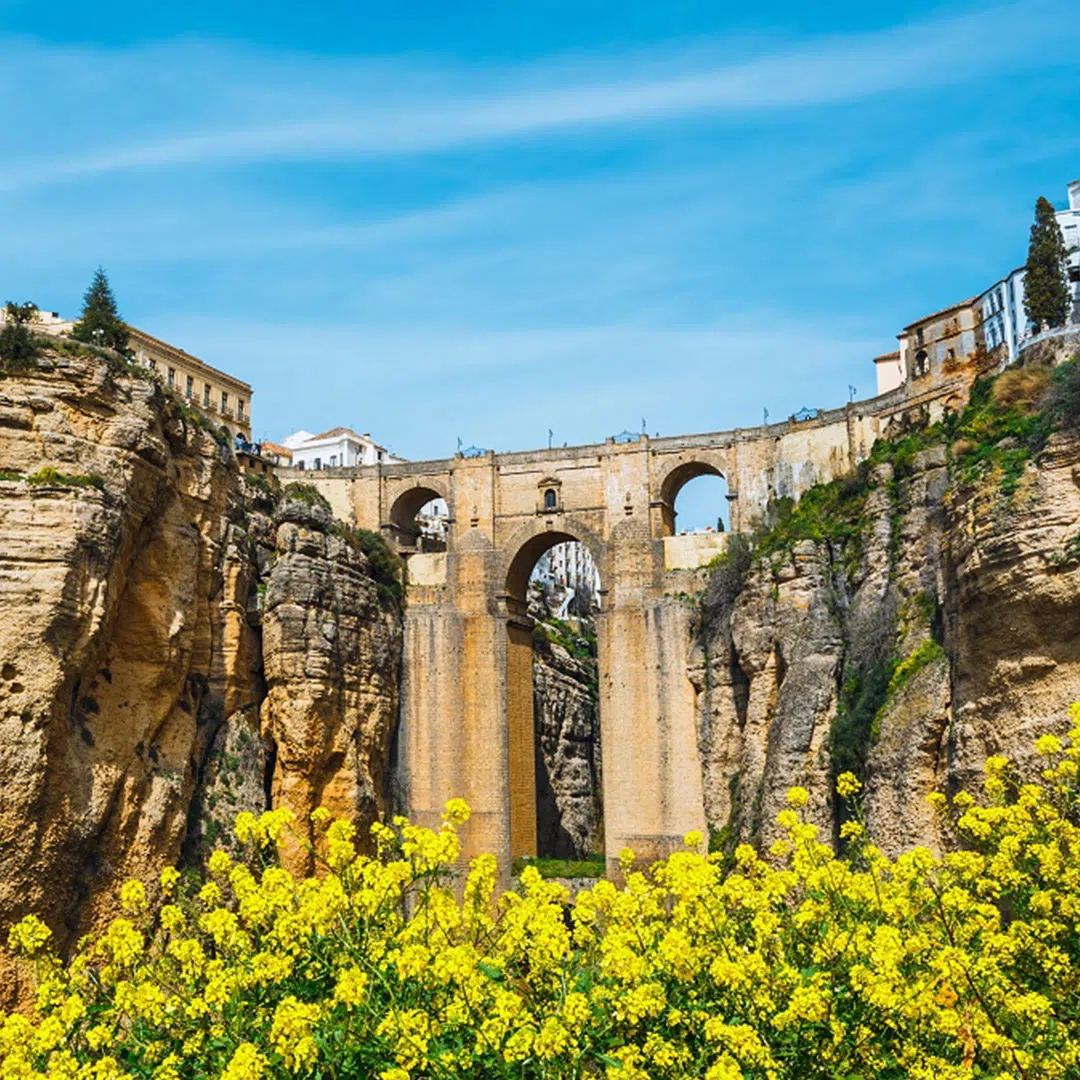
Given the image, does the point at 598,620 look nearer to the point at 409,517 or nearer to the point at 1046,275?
the point at 409,517

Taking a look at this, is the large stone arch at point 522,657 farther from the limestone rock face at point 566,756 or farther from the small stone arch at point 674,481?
the limestone rock face at point 566,756

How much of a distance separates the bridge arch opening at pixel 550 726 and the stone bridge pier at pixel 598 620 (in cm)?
11

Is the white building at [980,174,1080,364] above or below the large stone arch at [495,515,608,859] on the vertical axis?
above

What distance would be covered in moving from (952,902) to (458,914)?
380cm

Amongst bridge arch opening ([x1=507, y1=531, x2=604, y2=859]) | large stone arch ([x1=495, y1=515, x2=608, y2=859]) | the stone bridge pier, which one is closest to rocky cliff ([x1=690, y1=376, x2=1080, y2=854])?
the stone bridge pier

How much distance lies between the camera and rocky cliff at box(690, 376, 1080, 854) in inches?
762

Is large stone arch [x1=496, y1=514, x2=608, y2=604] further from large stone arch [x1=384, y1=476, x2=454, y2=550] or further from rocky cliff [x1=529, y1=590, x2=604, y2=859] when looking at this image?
rocky cliff [x1=529, y1=590, x2=604, y2=859]

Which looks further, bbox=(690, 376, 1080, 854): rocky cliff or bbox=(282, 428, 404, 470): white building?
bbox=(282, 428, 404, 470): white building

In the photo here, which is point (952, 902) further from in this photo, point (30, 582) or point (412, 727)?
point (412, 727)

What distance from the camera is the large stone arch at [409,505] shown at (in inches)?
1469

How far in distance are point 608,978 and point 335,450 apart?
56.9m

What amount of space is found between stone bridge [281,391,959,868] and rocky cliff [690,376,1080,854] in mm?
1176

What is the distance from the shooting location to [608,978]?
9.66 meters

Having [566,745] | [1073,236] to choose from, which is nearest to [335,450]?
[566,745]
